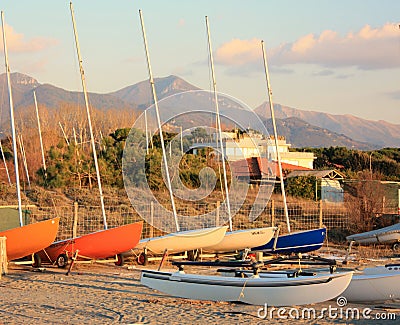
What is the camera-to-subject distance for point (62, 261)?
17.7 meters

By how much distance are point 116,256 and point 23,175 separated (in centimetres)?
2413

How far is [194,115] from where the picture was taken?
91.0 feet

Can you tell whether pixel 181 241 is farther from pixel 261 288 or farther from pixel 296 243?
pixel 261 288

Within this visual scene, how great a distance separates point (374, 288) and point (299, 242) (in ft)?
23.1

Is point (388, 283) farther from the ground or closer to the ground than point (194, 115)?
closer to the ground

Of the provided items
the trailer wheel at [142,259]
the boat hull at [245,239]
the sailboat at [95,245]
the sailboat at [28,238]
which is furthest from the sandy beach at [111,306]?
the boat hull at [245,239]

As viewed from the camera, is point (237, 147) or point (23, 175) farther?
point (23, 175)

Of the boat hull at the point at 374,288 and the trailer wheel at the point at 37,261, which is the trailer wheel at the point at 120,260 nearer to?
the trailer wheel at the point at 37,261

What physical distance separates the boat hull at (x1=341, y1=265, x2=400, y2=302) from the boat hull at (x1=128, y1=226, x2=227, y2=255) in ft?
19.5

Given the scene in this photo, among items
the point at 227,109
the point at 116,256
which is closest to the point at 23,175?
the point at 227,109

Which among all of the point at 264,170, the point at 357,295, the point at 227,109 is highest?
the point at 227,109

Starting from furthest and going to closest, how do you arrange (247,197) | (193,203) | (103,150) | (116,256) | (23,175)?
(23,175) → (103,150) → (247,197) → (193,203) → (116,256)

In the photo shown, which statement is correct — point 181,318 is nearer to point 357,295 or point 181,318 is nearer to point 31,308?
point 31,308

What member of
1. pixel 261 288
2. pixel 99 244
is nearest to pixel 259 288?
pixel 261 288
